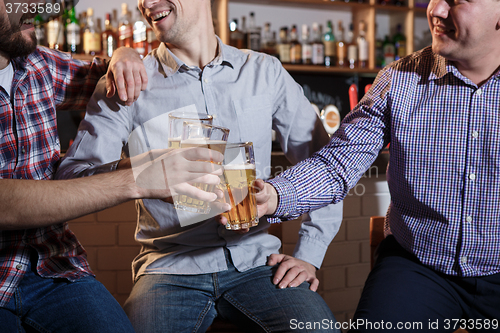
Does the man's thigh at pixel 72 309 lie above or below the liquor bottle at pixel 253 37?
below

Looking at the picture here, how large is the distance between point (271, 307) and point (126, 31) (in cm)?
227

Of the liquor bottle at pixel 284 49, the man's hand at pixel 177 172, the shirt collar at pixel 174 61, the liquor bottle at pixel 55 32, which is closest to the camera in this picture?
the man's hand at pixel 177 172

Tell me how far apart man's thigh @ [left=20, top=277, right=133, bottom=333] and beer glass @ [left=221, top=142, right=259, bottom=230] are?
35 cm

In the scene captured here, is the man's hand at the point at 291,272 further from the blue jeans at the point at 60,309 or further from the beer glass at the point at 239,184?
the blue jeans at the point at 60,309

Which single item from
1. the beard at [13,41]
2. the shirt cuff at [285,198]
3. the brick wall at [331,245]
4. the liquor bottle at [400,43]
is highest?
the liquor bottle at [400,43]

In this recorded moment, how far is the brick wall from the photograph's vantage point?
74.6 inches

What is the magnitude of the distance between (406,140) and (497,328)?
54 centimetres

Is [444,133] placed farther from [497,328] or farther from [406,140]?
[497,328]

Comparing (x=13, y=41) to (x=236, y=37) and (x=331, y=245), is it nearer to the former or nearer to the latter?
(x=331, y=245)

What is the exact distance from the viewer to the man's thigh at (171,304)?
106 cm

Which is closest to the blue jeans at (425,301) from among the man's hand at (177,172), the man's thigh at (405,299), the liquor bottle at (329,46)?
the man's thigh at (405,299)

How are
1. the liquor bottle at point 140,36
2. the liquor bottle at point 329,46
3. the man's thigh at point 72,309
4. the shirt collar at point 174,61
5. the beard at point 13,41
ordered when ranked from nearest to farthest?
the man's thigh at point 72,309 → the beard at point 13,41 → the shirt collar at point 174,61 → the liquor bottle at point 140,36 → the liquor bottle at point 329,46

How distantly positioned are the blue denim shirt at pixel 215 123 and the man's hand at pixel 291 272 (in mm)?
31

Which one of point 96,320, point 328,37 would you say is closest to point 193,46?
point 96,320
